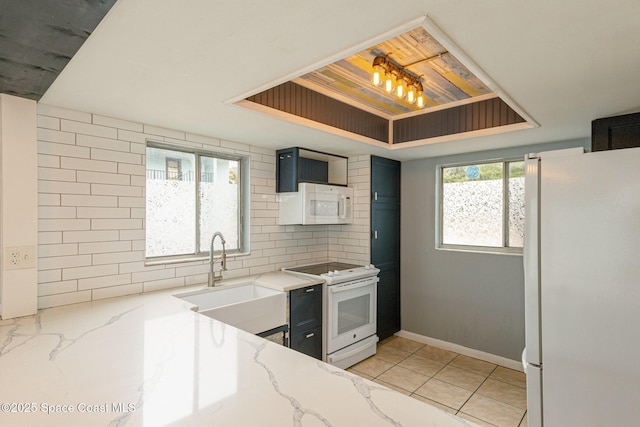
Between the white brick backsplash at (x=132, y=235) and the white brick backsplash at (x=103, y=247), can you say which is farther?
the white brick backsplash at (x=132, y=235)

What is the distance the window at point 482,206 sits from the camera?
315 centimetres

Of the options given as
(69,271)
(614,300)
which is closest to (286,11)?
(614,300)

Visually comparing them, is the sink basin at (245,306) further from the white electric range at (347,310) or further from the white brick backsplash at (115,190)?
the white brick backsplash at (115,190)

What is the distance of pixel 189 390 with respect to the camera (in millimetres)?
996

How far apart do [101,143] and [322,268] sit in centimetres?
218

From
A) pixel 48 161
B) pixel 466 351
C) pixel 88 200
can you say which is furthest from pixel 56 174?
pixel 466 351

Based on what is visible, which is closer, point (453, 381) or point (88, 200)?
point (88, 200)

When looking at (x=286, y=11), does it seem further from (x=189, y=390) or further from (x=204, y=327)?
(x=204, y=327)

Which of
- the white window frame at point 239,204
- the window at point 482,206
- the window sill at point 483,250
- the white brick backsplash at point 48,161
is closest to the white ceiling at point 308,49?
the white brick backsplash at point 48,161

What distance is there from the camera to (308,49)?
1.29 m

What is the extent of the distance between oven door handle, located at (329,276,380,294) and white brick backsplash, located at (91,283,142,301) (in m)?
1.51

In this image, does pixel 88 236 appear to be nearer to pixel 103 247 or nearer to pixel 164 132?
pixel 103 247

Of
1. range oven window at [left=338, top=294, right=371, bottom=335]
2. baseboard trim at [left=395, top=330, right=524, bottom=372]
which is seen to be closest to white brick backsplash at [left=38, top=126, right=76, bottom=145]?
range oven window at [left=338, top=294, right=371, bottom=335]

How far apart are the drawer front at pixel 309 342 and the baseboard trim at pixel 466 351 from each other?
56.3 inches
